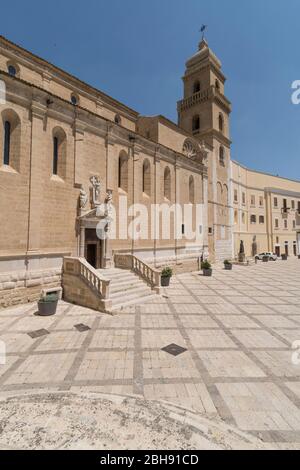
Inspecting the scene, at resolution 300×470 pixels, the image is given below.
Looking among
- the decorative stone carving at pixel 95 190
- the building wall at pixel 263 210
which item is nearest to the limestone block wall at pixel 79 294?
the decorative stone carving at pixel 95 190

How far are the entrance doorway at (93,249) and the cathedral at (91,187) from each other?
2.6 inches

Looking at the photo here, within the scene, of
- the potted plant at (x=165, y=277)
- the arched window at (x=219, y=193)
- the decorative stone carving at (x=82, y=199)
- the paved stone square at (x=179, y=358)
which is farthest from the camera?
the arched window at (x=219, y=193)

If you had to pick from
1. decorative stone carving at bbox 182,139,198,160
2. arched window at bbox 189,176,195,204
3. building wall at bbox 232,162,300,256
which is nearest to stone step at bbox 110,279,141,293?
arched window at bbox 189,176,195,204

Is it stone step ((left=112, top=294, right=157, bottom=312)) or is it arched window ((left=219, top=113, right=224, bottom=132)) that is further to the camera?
arched window ((left=219, top=113, right=224, bottom=132))

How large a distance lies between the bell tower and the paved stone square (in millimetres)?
19344

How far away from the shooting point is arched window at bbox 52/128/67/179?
1308cm

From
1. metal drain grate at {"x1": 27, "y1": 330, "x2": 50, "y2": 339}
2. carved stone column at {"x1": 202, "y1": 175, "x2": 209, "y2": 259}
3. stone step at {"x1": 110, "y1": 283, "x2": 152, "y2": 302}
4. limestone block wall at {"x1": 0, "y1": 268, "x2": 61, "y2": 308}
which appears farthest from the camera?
carved stone column at {"x1": 202, "y1": 175, "x2": 209, "y2": 259}

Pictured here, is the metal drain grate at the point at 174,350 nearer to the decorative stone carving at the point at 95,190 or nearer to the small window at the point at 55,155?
the decorative stone carving at the point at 95,190

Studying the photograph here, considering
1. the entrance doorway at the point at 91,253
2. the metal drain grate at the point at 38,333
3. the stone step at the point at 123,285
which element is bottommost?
the metal drain grate at the point at 38,333

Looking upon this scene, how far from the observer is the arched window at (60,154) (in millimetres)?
13078

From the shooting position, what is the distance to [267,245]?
4194cm

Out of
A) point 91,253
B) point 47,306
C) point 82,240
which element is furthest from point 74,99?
point 47,306

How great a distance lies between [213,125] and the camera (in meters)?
29.3

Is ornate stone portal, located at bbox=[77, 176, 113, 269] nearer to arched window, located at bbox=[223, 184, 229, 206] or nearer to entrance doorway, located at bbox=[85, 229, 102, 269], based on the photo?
entrance doorway, located at bbox=[85, 229, 102, 269]
